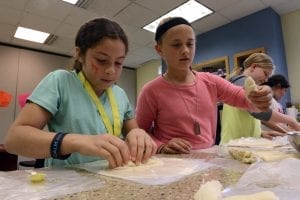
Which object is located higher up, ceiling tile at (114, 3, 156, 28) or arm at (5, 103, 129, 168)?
ceiling tile at (114, 3, 156, 28)

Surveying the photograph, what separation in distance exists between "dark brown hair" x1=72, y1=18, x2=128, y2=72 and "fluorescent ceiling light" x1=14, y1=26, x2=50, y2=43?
331 cm

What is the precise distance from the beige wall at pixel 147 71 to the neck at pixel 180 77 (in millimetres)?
4107

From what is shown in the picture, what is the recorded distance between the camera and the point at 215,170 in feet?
1.73

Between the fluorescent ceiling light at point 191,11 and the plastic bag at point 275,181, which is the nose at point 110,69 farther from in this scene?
the fluorescent ceiling light at point 191,11

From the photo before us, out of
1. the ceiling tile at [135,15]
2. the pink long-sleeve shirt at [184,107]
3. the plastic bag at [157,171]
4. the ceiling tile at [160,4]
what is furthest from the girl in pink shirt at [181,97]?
the ceiling tile at [135,15]

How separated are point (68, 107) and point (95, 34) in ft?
0.86

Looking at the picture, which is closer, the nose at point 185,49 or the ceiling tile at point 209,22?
the nose at point 185,49

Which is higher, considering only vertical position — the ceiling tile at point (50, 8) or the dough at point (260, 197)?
the ceiling tile at point (50, 8)

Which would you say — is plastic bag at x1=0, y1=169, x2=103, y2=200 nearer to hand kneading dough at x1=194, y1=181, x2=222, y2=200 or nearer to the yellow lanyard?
hand kneading dough at x1=194, y1=181, x2=222, y2=200

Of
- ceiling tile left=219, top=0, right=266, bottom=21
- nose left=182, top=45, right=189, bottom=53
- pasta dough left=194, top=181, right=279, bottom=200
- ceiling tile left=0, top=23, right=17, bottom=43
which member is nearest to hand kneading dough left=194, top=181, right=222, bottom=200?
pasta dough left=194, top=181, right=279, bottom=200

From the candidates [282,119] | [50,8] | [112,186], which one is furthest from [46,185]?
[50,8]

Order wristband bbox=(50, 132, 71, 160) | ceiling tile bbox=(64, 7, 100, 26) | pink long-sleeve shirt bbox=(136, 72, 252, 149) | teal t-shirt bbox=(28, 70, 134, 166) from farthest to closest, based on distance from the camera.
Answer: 1. ceiling tile bbox=(64, 7, 100, 26)
2. pink long-sleeve shirt bbox=(136, 72, 252, 149)
3. teal t-shirt bbox=(28, 70, 134, 166)
4. wristband bbox=(50, 132, 71, 160)

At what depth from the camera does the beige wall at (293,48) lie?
319 cm

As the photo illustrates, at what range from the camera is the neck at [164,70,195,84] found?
1.12 meters
